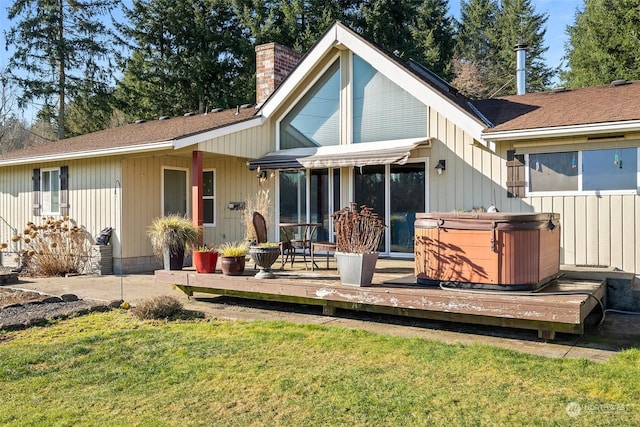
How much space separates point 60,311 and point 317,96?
→ 19.6ft

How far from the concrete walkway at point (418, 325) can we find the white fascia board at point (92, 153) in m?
2.49

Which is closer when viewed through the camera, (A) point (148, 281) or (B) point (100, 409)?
(B) point (100, 409)

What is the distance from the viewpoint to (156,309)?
6238 mm

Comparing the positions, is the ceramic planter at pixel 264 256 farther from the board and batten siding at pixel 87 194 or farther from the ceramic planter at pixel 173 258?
the board and batten siding at pixel 87 194

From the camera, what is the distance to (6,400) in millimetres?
3641

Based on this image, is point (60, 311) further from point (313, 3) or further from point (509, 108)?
Result: point (313, 3)

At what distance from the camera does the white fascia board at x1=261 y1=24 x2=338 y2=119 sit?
31.3 ft

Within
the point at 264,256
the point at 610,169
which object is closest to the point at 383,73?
the point at 610,169

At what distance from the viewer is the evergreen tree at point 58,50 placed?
22.8 meters

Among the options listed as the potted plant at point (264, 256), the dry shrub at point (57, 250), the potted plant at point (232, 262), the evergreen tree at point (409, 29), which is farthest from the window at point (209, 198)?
the evergreen tree at point (409, 29)

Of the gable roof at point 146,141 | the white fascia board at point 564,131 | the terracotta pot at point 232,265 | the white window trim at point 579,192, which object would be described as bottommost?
the terracotta pot at point 232,265

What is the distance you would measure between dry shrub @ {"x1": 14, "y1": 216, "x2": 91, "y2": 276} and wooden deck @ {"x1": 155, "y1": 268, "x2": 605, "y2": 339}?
466 centimetres

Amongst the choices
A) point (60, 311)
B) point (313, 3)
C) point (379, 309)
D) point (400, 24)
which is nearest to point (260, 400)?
point (379, 309)

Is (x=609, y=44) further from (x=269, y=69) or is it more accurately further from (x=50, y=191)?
(x=50, y=191)
